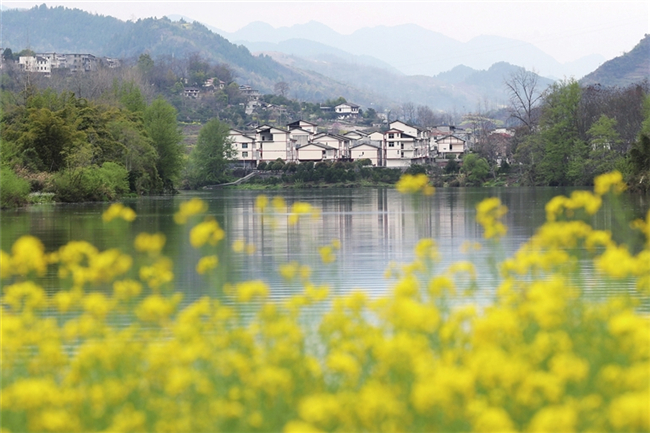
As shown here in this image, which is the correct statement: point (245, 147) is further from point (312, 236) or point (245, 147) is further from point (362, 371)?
point (362, 371)

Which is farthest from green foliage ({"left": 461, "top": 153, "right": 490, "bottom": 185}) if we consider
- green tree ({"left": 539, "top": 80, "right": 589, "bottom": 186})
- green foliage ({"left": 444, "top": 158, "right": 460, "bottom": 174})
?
green tree ({"left": 539, "top": 80, "right": 589, "bottom": 186})

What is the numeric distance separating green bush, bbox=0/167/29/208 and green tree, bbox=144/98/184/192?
21623 millimetres

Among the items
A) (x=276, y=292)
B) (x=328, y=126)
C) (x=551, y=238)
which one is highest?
(x=328, y=126)

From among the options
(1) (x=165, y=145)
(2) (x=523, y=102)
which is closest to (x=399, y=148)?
(2) (x=523, y=102)

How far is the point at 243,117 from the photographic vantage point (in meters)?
144

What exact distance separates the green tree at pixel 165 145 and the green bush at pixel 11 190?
2162cm

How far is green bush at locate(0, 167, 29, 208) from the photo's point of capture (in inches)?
1410

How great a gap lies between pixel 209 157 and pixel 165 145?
2636cm

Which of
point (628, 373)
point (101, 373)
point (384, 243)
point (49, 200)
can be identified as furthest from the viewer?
point (49, 200)

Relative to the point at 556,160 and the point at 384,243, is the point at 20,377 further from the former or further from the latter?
the point at 556,160

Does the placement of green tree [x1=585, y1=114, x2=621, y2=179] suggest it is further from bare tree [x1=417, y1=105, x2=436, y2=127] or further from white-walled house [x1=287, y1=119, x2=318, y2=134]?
bare tree [x1=417, y1=105, x2=436, y2=127]

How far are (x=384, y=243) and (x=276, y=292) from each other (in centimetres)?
810

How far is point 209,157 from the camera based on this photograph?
86.6 metres

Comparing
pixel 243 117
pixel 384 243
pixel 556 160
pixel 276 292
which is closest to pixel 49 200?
pixel 384 243
